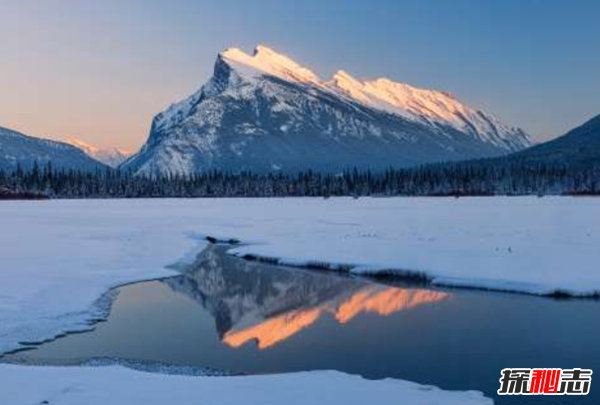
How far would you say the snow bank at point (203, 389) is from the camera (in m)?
15.3

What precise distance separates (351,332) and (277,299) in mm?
8073

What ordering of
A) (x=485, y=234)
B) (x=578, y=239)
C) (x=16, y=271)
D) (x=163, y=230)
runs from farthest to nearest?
(x=163, y=230) → (x=485, y=234) → (x=578, y=239) → (x=16, y=271)

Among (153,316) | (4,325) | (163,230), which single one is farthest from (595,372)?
(163,230)

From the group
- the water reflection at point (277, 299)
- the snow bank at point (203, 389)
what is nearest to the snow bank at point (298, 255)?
the water reflection at point (277, 299)

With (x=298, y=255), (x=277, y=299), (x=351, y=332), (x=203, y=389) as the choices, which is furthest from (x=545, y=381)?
(x=298, y=255)

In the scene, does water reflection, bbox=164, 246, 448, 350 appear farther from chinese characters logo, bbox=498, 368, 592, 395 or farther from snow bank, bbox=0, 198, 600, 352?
chinese characters logo, bbox=498, 368, 592, 395

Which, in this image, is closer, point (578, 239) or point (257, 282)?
point (257, 282)

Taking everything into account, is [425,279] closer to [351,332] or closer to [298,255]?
[351,332]

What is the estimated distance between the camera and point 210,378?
58.4ft

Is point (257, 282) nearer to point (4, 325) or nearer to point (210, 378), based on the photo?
point (4, 325)

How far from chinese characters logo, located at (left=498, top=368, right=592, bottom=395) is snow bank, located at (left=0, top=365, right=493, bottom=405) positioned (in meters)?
1.19

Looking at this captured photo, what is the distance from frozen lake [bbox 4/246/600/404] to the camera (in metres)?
19.7

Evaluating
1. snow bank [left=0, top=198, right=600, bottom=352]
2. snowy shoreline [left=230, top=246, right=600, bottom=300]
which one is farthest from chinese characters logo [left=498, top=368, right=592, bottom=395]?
snow bank [left=0, top=198, right=600, bottom=352]

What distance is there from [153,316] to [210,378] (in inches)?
434
